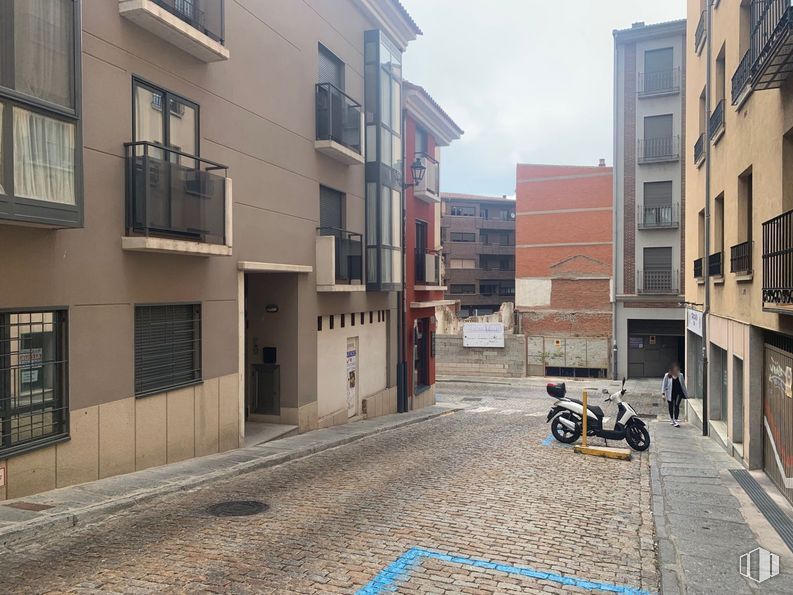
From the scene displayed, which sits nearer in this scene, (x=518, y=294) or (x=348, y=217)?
(x=348, y=217)

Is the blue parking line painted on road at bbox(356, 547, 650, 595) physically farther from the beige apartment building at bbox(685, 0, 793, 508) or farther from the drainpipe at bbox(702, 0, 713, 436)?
the drainpipe at bbox(702, 0, 713, 436)

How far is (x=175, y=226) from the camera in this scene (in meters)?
10.0

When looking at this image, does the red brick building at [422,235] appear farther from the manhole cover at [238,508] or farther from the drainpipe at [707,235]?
the manhole cover at [238,508]

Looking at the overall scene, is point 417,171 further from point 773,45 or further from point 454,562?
point 454,562

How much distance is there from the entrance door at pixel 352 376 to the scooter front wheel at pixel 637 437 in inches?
288

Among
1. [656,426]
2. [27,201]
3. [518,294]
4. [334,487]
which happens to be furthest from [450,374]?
[27,201]

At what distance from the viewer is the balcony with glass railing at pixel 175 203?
30.7ft

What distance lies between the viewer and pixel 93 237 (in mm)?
8781

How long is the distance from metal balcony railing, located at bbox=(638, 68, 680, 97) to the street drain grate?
91.0 ft

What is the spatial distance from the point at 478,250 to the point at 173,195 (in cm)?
6056

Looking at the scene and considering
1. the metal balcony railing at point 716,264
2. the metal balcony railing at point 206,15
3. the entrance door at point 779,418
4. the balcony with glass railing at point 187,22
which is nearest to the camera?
the entrance door at point 779,418

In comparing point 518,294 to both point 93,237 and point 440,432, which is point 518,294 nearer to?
point 440,432

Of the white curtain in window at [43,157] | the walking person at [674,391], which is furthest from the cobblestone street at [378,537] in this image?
the walking person at [674,391]

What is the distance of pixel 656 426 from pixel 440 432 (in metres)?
6.12
